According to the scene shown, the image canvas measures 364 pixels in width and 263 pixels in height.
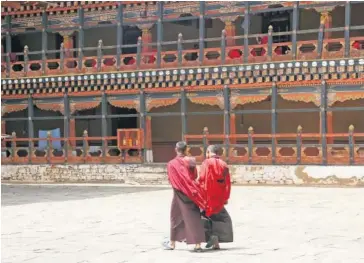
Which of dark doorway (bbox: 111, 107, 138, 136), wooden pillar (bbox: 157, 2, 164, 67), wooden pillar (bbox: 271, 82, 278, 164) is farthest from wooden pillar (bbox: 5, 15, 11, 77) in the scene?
wooden pillar (bbox: 271, 82, 278, 164)

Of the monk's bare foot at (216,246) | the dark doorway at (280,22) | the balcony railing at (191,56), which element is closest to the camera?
the monk's bare foot at (216,246)

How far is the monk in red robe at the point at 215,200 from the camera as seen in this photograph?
9336 mm

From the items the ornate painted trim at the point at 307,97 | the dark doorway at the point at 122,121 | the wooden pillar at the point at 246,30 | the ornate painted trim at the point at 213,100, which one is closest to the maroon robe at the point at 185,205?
the ornate painted trim at the point at 307,97

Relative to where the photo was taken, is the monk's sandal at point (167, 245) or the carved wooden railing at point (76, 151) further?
the carved wooden railing at point (76, 151)

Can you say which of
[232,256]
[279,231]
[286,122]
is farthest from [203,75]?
[232,256]

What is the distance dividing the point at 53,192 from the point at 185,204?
11.8 meters

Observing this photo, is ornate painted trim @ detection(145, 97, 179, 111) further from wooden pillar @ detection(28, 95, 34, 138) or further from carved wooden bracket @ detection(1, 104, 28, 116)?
carved wooden bracket @ detection(1, 104, 28, 116)

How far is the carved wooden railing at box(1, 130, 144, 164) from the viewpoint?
24.2 metres

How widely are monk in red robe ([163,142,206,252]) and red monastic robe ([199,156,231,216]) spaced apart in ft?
0.35

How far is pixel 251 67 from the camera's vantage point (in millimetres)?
22281

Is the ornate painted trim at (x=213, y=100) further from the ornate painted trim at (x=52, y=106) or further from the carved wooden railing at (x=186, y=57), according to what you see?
the ornate painted trim at (x=52, y=106)

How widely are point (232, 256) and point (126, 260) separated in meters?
1.25

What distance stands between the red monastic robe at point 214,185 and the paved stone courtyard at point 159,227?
59 cm

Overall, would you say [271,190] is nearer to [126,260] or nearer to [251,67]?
[251,67]
